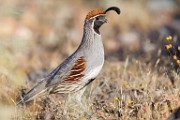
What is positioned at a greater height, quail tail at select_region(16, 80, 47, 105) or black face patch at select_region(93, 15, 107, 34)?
black face patch at select_region(93, 15, 107, 34)

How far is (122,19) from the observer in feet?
51.8

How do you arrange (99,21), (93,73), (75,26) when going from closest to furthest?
(93,73) < (99,21) < (75,26)

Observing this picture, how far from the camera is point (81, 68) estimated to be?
6984 millimetres

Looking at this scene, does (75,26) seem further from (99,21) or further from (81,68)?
(81,68)

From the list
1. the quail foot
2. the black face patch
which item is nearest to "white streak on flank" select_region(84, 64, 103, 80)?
the quail foot

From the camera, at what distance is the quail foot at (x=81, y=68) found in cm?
695

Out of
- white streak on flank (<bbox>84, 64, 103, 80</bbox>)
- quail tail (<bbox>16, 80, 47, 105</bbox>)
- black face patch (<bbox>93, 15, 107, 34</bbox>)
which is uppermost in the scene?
black face patch (<bbox>93, 15, 107, 34</bbox>)

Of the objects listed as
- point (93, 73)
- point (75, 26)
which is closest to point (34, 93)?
point (93, 73)

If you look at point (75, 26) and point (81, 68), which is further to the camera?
point (75, 26)

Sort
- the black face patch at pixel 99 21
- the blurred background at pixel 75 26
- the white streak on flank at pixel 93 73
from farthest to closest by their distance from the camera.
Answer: the blurred background at pixel 75 26 → the black face patch at pixel 99 21 → the white streak on flank at pixel 93 73

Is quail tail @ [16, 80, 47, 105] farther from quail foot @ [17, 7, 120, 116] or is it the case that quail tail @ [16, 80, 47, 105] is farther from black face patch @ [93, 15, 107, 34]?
black face patch @ [93, 15, 107, 34]

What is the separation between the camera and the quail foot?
695 centimetres

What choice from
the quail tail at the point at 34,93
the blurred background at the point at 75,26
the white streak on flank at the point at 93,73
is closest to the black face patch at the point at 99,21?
the white streak on flank at the point at 93,73

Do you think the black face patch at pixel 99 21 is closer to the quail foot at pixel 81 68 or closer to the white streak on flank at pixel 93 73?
the quail foot at pixel 81 68
